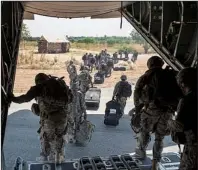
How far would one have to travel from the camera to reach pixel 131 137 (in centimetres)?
551

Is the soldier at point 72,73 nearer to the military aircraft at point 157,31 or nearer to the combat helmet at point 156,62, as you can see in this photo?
the military aircraft at point 157,31

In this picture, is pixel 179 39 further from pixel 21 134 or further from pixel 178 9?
pixel 21 134

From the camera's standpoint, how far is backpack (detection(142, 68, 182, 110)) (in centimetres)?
274

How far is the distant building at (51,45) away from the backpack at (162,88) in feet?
12.0

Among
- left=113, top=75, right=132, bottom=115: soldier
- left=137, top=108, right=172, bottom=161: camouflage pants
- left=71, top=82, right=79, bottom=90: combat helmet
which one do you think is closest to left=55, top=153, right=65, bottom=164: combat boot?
left=137, top=108, right=172, bottom=161: camouflage pants

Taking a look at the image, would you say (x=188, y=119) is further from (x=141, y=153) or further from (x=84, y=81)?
(x=84, y=81)

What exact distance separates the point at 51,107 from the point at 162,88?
0.90 metres

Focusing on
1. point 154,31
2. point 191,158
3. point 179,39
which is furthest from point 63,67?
point 191,158

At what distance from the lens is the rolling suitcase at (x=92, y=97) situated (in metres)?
7.26

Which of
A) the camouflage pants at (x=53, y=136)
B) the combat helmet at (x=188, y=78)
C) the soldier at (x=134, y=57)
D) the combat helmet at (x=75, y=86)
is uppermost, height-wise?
the combat helmet at (x=188, y=78)

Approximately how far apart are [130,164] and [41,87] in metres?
1.20

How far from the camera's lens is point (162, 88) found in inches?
108

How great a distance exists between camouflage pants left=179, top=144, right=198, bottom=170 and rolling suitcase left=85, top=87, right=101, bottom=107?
5105 mm

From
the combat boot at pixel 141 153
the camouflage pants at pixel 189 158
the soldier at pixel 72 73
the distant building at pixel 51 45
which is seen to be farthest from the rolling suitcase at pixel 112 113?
the camouflage pants at pixel 189 158
